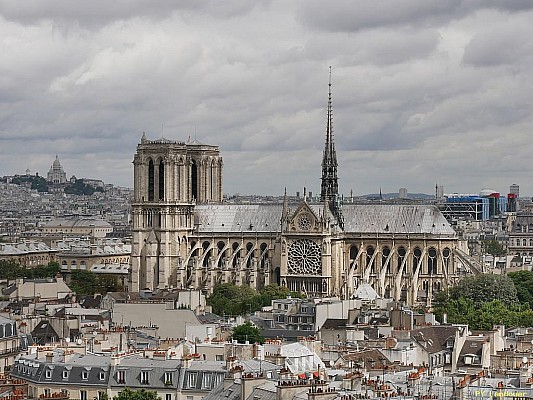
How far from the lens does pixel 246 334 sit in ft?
231

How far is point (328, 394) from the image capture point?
39.2 metres

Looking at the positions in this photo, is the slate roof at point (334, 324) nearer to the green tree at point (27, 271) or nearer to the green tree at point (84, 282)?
the green tree at point (84, 282)

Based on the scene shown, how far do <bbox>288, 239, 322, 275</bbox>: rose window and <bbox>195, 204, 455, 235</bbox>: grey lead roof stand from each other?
11.2 ft

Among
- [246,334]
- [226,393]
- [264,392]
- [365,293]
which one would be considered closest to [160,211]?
[365,293]

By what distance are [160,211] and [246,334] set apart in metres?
67.9

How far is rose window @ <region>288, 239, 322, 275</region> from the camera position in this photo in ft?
427

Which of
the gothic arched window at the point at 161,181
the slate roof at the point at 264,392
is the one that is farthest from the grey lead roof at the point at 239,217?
the slate roof at the point at 264,392

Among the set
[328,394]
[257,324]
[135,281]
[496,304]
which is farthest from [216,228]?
[328,394]

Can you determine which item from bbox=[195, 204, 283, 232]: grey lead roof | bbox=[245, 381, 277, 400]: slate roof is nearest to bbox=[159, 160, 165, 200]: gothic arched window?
bbox=[195, 204, 283, 232]: grey lead roof

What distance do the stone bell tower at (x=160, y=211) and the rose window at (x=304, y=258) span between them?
11.6 m

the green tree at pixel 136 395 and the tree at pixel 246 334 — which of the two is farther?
Answer: the tree at pixel 246 334

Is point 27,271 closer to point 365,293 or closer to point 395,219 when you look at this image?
point 395,219

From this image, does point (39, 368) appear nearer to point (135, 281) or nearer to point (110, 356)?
point (110, 356)

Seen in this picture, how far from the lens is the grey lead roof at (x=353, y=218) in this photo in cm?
13238
